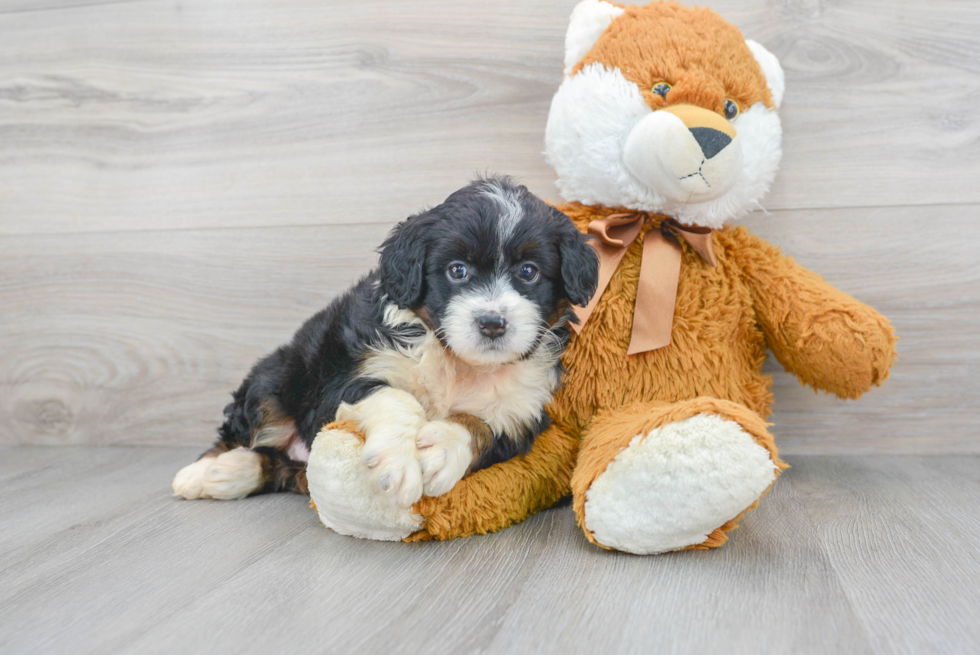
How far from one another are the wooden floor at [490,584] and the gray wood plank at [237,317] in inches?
14.4

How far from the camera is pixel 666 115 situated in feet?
5.29

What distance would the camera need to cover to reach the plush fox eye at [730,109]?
1.73 metres

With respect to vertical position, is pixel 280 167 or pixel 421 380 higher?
pixel 280 167

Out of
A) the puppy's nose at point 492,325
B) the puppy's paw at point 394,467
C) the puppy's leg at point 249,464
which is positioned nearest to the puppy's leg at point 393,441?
the puppy's paw at point 394,467

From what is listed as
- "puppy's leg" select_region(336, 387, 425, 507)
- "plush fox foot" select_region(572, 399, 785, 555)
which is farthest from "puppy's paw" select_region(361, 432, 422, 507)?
"plush fox foot" select_region(572, 399, 785, 555)

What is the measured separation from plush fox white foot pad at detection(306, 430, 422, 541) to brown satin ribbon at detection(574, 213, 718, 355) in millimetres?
609

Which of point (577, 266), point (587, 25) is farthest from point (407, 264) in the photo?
point (587, 25)

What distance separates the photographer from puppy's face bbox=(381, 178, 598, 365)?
4.67ft

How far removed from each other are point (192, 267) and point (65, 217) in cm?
51

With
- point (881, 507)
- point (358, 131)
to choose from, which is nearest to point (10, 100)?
point (358, 131)

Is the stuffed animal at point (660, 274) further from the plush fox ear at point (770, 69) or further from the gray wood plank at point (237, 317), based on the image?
the gray wood plank at point (237, 317)

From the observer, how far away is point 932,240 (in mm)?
2096

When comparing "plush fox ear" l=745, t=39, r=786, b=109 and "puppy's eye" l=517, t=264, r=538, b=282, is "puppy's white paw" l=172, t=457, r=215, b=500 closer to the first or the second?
"puppy's eye" l=517, t=264, r=538, b=282

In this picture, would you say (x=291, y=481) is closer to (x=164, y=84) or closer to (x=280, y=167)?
(x=280, y=167)
